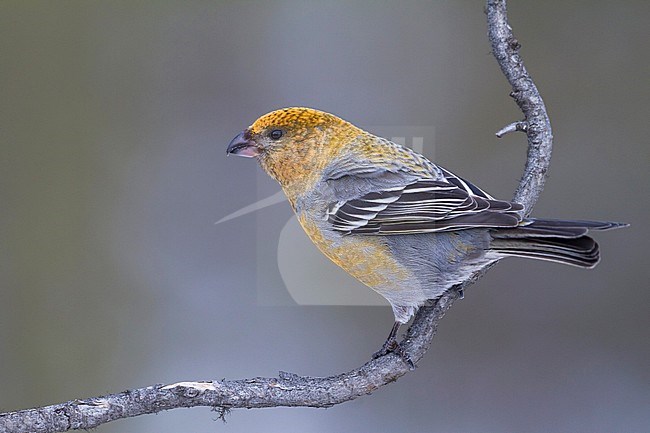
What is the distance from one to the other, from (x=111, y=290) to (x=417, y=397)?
142 centimetres

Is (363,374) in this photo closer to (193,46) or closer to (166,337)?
(166,337)

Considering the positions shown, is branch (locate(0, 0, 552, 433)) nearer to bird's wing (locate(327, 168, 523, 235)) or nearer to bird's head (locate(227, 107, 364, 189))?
bird's wing (locate(327, 168, 523, 235))

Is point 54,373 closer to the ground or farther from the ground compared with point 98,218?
closer to the ground

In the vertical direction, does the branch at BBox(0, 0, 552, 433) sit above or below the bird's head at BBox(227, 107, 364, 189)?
below

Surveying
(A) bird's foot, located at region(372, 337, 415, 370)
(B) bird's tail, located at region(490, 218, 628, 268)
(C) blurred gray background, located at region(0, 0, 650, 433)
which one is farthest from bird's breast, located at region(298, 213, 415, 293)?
(C) blurred gray background, located at region(0, 0, 650, 433)

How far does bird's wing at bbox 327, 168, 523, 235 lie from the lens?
2.11 m

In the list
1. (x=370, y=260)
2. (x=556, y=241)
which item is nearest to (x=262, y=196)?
(x=370, y=260)

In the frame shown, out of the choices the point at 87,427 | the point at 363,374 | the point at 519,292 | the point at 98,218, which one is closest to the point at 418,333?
the point at 363,374

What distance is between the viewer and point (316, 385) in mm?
1983

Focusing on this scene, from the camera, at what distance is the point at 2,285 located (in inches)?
140

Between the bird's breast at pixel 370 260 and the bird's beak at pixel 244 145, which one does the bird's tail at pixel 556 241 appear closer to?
the bird's breast at pixel 370 260

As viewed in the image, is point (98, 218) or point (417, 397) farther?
point (98, 218)

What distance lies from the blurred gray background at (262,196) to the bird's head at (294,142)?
87 cm

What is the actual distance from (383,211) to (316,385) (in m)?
0.54
